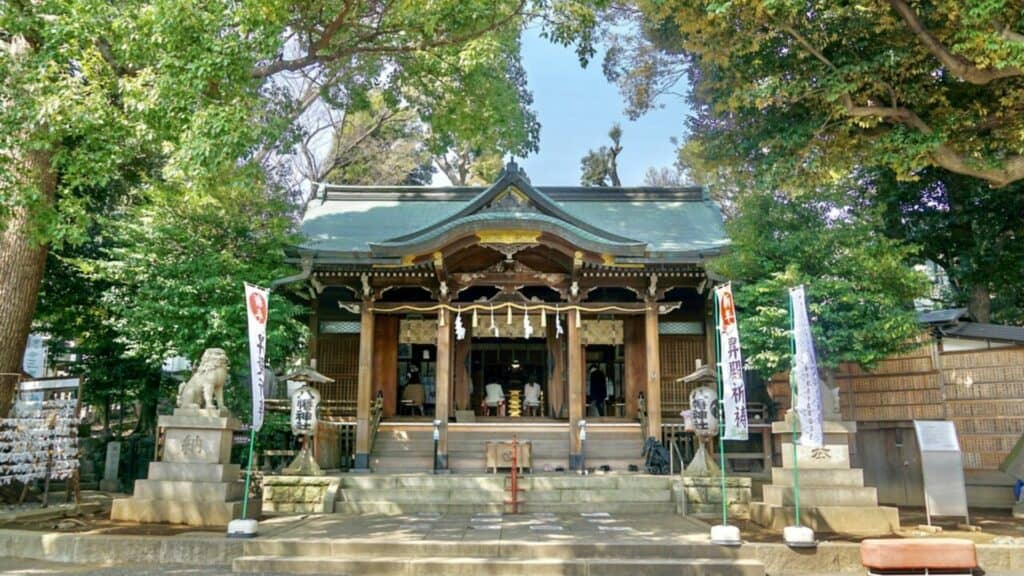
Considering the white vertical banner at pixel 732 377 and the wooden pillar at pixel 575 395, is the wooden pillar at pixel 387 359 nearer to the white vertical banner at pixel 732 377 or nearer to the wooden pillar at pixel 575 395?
the wooden pillar at pixel 575 395

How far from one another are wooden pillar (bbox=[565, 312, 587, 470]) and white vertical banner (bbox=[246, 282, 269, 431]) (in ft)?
20.1

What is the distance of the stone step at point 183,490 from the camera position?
861cm

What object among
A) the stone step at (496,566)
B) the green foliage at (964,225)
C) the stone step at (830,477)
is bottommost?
the stone step at (496,566)

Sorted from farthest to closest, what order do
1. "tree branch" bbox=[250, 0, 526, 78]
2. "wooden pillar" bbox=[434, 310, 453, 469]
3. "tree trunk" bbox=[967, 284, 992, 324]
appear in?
"tree trunk" bbox=[967, 284, 992, 324] → "wooden pillar" bbox=[434, 310, 453, 469] → "tree branch" bbox=[250, 0, 526, 78]

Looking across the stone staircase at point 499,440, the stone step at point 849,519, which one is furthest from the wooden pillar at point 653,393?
the stone step at point 849,519

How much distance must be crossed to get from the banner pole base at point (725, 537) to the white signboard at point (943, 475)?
3154 millimetres

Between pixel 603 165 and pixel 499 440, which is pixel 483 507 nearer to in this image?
pixel 499 440

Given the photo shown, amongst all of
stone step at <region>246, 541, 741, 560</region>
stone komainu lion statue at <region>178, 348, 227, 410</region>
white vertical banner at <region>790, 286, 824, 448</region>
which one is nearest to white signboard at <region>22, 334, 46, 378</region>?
stone komainu lion statue at <region>178, 348, 227, 410</region>

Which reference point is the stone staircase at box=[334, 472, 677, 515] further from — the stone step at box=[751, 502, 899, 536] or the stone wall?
the stone step at box=[751, 502, 899, 536]

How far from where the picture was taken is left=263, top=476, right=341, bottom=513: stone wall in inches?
405

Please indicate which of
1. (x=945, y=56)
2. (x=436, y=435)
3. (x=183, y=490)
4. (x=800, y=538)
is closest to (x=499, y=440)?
(x=436, y=435)

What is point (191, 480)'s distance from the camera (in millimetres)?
8734

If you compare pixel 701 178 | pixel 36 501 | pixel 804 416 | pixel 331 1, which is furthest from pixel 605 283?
pixel 701 178

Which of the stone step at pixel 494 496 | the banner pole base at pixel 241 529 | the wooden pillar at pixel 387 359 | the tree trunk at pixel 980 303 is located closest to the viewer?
the banner pole base at pixel 241 529
